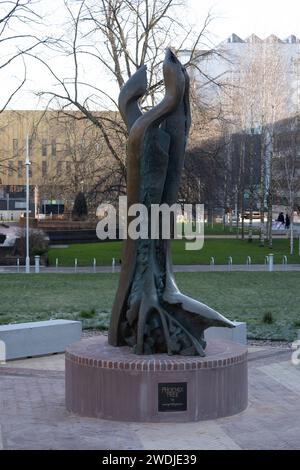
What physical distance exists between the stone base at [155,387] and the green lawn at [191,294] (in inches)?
227

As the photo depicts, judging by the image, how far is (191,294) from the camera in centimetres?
1977

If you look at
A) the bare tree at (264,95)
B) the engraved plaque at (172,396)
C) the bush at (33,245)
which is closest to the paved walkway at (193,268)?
the bush at (33,245)

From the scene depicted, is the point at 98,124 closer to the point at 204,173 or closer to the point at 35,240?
the point at 204,173

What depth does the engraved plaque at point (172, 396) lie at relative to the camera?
7520mm

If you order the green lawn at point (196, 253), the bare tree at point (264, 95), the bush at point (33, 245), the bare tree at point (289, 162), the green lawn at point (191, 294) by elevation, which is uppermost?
the bare tree at point (264, 95)

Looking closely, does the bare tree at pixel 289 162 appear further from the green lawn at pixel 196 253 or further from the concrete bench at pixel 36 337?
the concrete bench at pixel 36 337

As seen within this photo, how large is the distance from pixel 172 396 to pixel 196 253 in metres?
30.8

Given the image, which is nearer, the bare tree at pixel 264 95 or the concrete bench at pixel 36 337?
the concrete bench at pixel 36 337

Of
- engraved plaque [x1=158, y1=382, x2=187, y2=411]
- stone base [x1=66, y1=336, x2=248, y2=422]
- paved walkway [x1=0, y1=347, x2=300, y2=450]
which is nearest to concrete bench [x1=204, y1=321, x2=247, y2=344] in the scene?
paved walkway [x1=0, y1=347, x2=300, y2=450]

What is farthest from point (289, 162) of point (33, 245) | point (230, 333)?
point (230, 333)

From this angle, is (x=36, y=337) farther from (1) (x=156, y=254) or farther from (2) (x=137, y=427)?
(2) (x=137, y=427)

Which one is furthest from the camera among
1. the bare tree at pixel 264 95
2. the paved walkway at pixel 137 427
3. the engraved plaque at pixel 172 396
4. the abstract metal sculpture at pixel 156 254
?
the bare tree at pixel 264 95

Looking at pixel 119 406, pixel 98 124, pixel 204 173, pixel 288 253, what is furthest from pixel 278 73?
pixel 119 406

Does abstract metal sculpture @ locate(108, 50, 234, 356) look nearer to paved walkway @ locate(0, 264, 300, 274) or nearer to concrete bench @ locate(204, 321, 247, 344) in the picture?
concrete bench @ locate(204, 321, 247, 344)
